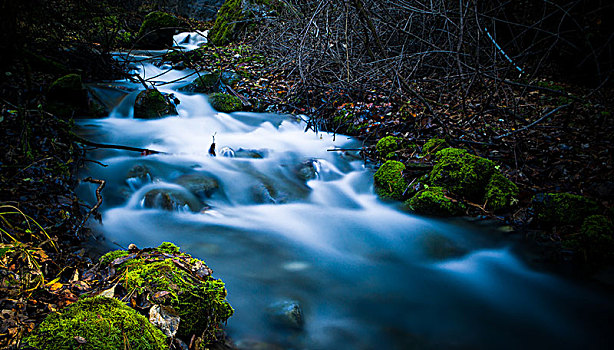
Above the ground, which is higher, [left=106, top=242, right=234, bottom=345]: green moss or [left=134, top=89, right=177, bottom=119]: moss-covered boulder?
[left=106, top=242, right=234, bottom=345]: green moss

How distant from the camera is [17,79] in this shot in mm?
5309

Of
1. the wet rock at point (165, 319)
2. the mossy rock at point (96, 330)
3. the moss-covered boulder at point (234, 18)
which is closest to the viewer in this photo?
the mossy rock at point (96, 330)

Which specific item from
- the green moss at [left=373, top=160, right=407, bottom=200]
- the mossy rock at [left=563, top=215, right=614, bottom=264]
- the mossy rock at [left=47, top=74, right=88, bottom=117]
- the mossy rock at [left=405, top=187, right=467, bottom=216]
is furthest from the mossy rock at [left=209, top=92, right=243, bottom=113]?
the mossy rock at [left=563, top=215, right=614, bottom=264]

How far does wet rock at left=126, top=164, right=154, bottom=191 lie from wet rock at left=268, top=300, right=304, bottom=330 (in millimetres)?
3002

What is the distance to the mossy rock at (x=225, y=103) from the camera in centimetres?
847

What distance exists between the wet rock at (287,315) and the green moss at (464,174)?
2735mm

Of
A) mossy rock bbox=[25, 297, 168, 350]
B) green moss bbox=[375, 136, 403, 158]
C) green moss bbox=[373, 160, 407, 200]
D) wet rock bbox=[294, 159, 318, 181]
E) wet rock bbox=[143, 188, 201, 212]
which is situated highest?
mossy rock bbox=[25, 297, 168, 350]

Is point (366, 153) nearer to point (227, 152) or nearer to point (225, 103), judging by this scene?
point (227, 152)

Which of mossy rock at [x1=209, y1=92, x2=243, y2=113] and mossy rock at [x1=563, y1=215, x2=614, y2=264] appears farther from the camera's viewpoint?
mossy rock at [x1=209, y1=92, x2=243, y2=113]

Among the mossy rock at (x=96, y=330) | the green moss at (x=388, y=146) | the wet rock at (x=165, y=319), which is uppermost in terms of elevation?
the mossy rock at (x=96, y=330)

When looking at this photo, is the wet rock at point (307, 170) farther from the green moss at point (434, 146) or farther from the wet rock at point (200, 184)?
the green moss at point (434, 146)

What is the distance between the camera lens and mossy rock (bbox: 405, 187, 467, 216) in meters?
4.50

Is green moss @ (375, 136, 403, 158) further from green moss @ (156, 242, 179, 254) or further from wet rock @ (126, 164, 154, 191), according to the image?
green moss @ (156, 242, 179, 254)

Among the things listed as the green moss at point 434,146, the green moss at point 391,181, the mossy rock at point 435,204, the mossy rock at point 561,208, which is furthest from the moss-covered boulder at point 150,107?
the mossy rock at point 561,208
